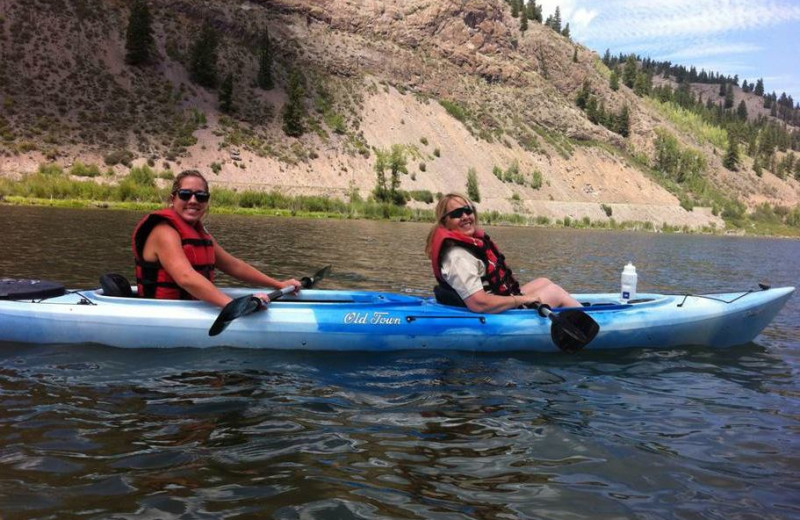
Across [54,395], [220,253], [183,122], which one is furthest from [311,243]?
[183,122]

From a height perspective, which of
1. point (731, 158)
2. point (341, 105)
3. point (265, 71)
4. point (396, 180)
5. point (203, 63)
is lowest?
point (396, 180)

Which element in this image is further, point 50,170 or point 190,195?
point 50,170

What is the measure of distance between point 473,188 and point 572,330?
53578 mm

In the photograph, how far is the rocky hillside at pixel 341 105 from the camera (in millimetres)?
46906

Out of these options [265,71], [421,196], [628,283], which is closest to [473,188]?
[421,196]

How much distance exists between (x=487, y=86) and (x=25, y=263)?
237ft

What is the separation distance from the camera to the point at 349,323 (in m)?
6.71

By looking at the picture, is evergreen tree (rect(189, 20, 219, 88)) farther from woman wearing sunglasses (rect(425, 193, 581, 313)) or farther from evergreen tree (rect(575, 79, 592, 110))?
evergreen tree (rect(575, 79, 592, 110))

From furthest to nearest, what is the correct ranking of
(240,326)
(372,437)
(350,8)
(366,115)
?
1. (350,8)
2. (366,115)
3. (240,326)
4. (372,437)

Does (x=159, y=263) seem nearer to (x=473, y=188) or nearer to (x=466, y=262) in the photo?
(x=466, y=262)

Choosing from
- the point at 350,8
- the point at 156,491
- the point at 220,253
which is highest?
the point at 350,8

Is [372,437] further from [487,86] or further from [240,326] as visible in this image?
[487,86]

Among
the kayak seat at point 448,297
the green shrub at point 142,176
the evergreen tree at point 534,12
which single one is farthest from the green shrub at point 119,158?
the evergreen tree at point 534,12

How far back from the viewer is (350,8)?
234ft
